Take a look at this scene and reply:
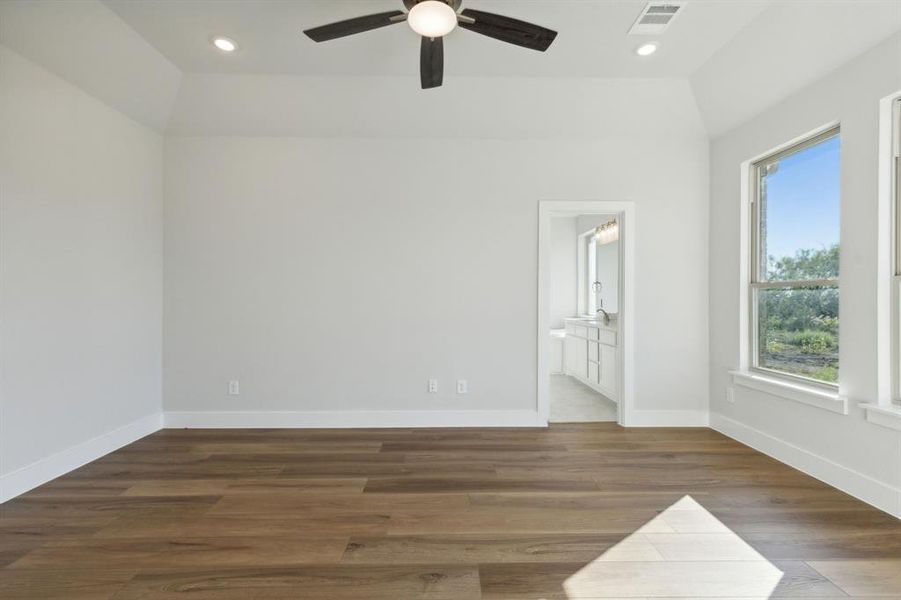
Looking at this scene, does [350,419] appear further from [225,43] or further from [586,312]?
[586,312]

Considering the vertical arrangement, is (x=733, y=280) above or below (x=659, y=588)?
above

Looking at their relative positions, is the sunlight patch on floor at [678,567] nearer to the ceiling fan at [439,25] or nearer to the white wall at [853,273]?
the white wall at [853,273]

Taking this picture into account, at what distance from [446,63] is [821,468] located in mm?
3823

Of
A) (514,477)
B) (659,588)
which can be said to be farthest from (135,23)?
(659,588)

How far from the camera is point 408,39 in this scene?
8.77ft

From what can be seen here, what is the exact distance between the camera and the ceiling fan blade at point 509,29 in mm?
1935

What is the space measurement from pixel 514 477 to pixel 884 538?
1.82 meters

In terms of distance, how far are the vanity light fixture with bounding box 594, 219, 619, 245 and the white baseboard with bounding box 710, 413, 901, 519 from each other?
7.88ft

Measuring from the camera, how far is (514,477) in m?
2.51

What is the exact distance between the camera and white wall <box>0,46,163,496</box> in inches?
89.3

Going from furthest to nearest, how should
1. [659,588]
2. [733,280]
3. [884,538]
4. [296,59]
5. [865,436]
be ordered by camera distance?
[733,280]
[296,59]
[865,436]
[884,538]
[659,588]

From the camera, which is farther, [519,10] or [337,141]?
[337,141]

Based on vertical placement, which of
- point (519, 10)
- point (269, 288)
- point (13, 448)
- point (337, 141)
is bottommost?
point (13, 448)

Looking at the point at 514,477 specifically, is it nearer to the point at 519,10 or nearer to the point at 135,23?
the point at 519,10
